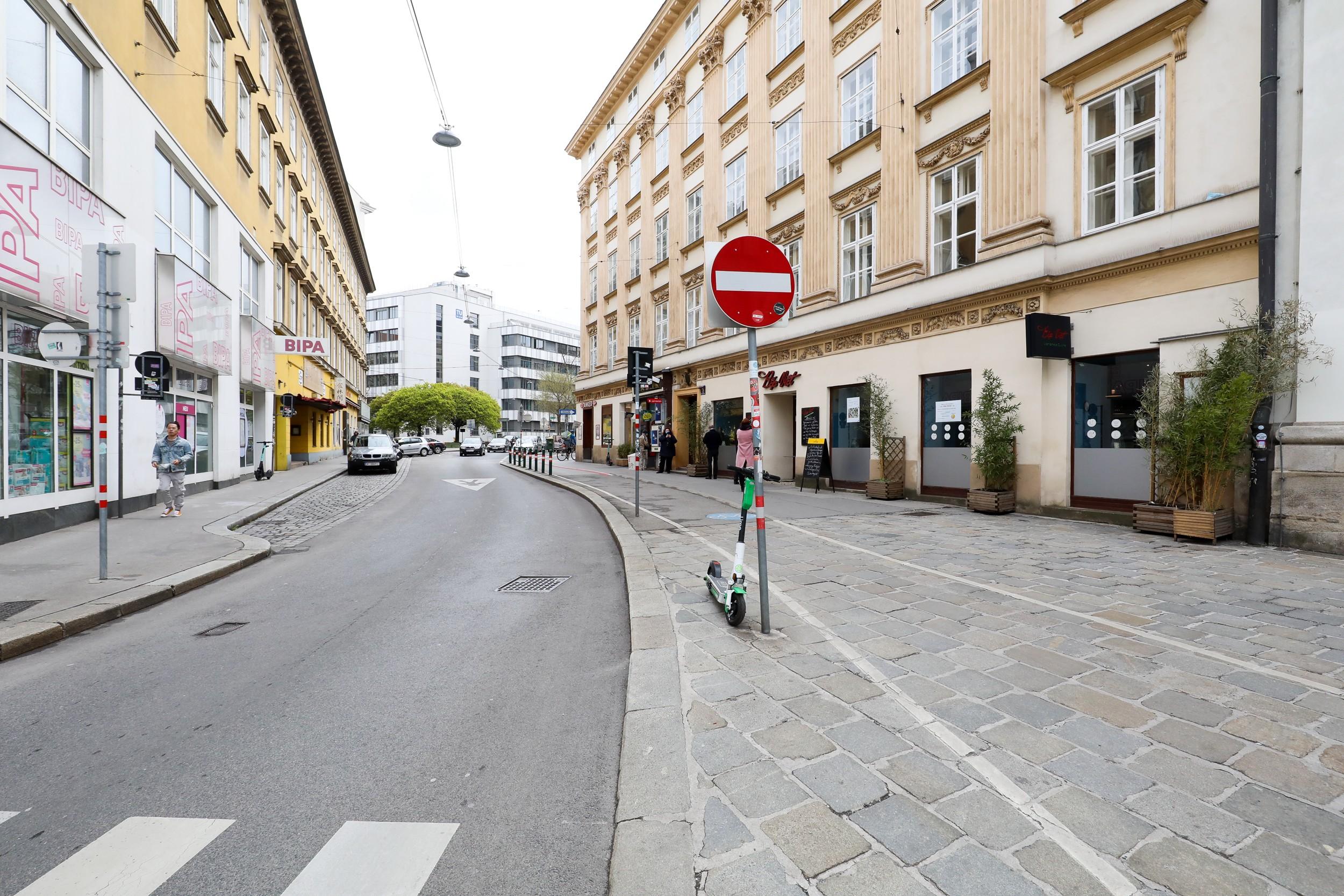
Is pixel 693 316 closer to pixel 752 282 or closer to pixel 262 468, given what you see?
pixel 262 468

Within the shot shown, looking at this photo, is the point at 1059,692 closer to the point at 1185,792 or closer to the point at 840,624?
the point at 1185,792

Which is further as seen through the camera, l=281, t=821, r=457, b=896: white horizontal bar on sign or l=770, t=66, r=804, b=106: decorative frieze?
l=770, t=66, r=804, b=106: decorative frieze

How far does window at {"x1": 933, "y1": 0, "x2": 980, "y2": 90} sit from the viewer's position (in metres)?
12.8

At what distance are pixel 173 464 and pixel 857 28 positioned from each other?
17.3 m

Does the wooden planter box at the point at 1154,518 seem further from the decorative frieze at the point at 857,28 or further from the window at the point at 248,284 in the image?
the window at the point at 248,284

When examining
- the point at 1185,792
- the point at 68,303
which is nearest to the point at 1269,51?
the point at 1185,792

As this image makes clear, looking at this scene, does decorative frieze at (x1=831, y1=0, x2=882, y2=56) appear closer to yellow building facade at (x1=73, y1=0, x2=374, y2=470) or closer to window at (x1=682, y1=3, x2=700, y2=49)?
window at (x1=682, y1=3, x2=700, y2=49)

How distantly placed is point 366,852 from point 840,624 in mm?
3327

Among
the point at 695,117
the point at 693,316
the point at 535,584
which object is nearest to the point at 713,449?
the point at 693,316

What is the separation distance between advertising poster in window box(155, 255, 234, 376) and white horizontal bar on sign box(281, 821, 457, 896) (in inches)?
502

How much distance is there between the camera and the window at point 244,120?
17.5 m

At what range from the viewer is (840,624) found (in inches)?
184

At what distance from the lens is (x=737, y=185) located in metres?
21.0

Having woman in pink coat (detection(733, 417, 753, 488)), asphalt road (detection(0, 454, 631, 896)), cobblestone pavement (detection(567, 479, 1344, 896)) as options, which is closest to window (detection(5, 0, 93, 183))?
asphalt road (detection(0, 454, 631, 896))
